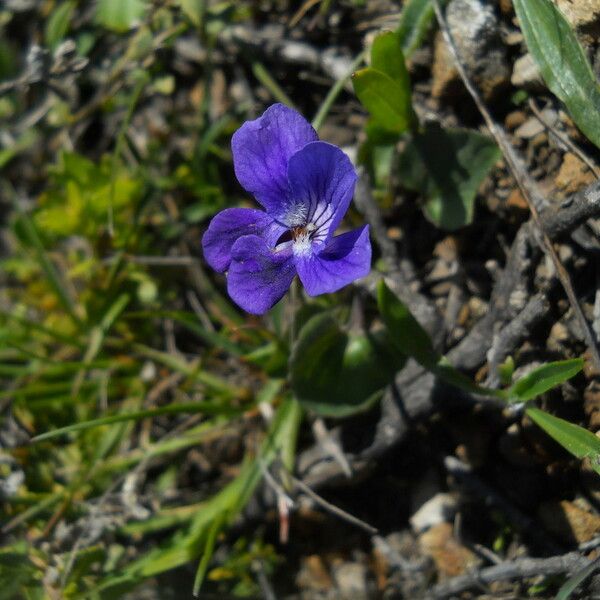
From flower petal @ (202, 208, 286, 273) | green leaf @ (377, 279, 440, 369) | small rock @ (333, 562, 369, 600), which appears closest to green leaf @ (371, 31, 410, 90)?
flower petal @ (202, 208, 286, 273)

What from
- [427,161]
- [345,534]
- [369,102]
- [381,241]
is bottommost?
[345,534]

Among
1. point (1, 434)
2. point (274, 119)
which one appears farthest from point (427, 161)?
point (1, 434)

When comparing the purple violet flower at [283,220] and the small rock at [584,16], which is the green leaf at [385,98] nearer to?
the purple violet flower at [283,220]

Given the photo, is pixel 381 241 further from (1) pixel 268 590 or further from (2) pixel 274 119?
(1) pixel 268 590

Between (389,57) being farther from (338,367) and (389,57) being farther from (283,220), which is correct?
(338,367)

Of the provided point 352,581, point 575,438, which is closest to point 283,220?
point 575,438

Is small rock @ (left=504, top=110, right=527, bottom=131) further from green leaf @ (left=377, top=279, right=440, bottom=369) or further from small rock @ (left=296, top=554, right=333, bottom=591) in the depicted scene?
small rock @ (left=296, top=554, right=333, bottom=591)
